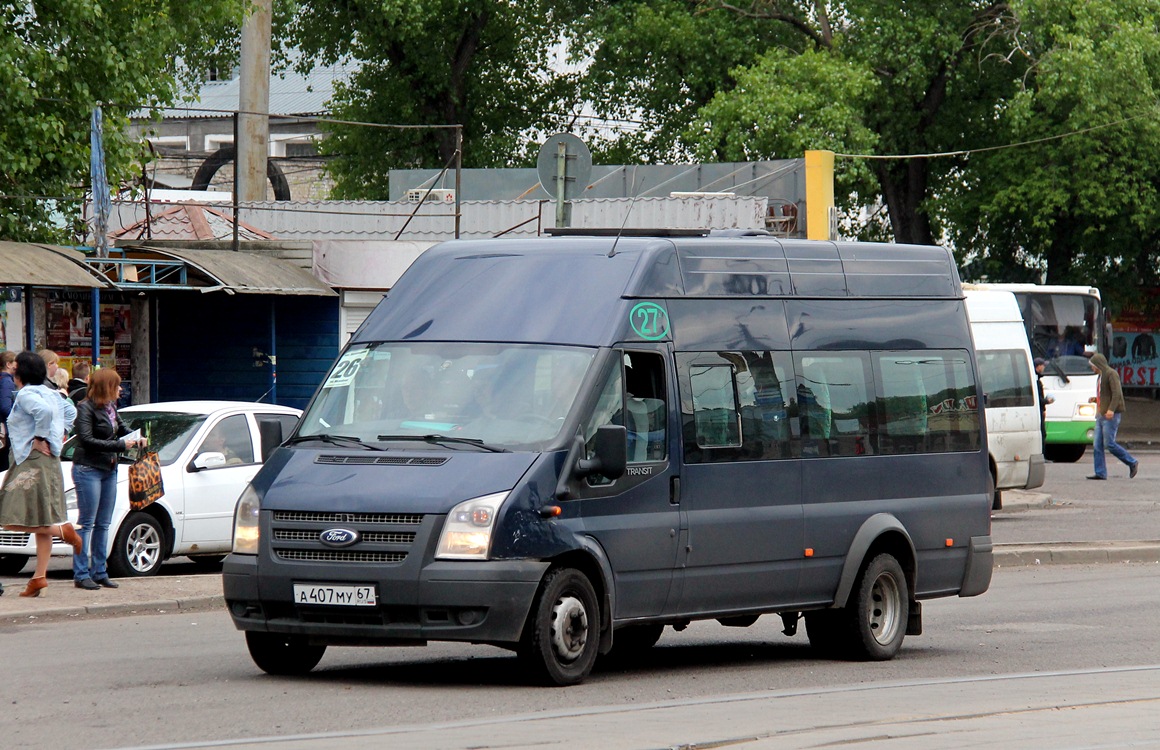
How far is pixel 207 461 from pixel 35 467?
246 cm

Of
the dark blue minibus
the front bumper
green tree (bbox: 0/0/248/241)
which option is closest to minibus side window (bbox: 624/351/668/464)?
the dark blue minibus

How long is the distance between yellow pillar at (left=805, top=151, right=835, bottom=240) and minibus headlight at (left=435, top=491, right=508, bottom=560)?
18242 mm

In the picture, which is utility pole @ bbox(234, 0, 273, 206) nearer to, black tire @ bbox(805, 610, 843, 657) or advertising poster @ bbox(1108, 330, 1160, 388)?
black tire @ bbox(805, 610, 843, 657)

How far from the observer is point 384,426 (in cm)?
893

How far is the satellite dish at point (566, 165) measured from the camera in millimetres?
16953

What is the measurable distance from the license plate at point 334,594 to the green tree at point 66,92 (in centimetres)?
1302

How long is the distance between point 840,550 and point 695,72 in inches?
1267

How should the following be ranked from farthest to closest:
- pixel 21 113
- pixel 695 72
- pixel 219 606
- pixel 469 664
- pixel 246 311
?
pixel 695 72 → pixel 246 311 → pixel 21 113 → pixel 219 606 → pixel 469 664

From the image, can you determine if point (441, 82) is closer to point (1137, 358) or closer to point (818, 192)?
point (1137, 358)

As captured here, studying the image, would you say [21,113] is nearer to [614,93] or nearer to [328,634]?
[328,634]

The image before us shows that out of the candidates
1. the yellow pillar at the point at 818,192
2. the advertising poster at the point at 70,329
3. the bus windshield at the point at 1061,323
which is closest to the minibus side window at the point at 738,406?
the advertising poster at the point at 70,329

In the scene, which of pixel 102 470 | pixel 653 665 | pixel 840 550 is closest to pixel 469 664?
pixel 653 665

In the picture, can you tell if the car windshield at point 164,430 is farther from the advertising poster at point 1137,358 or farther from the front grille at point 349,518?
the advertising poster at point 1137,358

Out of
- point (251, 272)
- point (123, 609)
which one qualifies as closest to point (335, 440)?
point (123, 609)
